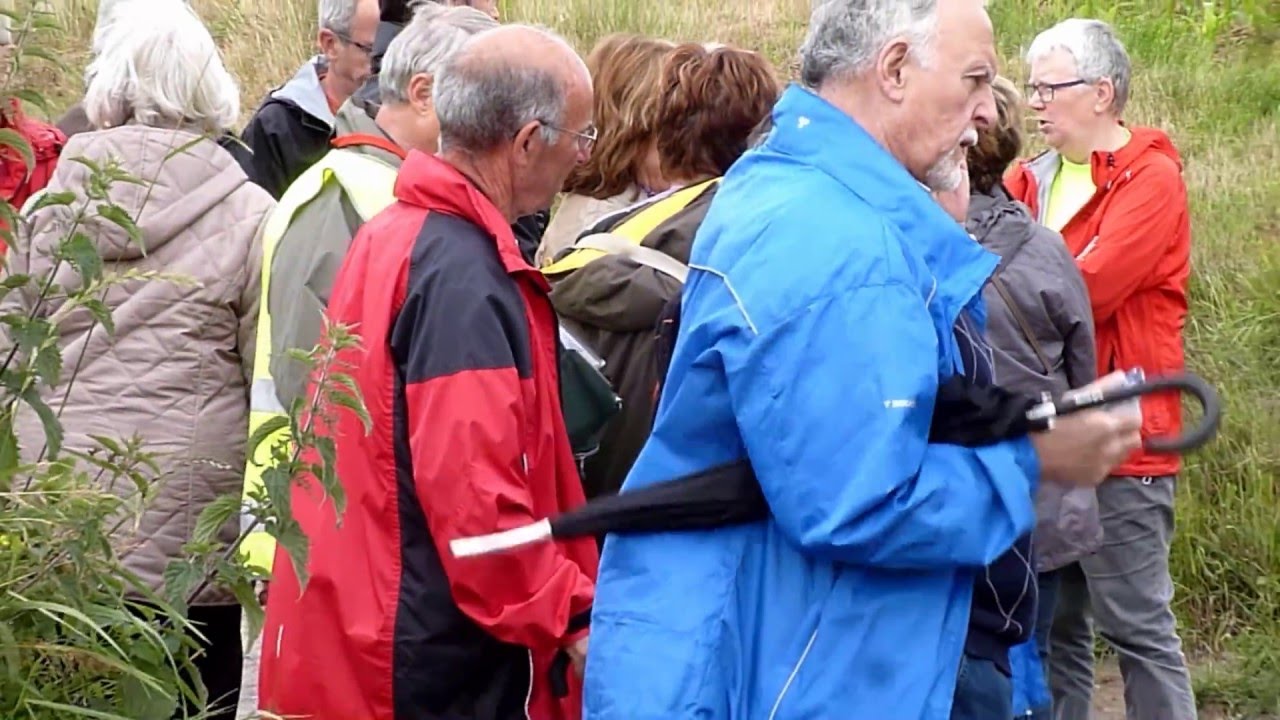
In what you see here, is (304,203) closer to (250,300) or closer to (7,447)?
(250,300)

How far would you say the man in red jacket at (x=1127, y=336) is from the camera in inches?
209

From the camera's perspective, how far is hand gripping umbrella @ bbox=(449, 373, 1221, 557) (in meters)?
2.40

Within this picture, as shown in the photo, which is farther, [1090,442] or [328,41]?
[328,41]

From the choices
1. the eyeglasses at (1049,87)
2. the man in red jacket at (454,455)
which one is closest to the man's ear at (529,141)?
the man in red jacket at (454,455)

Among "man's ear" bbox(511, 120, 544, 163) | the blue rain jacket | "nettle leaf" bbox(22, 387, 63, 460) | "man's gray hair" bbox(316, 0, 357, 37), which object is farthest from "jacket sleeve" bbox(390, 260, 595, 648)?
"man's gray hair" bbox(316, 0, 357, 37)

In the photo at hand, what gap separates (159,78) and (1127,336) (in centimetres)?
292

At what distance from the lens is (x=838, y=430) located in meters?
2.36

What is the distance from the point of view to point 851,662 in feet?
8.14

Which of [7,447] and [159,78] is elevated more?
[7,447]

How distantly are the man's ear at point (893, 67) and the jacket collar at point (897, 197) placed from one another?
7 cm

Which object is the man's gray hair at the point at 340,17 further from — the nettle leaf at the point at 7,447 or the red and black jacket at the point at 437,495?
the nettle leaf at the point at 7,447

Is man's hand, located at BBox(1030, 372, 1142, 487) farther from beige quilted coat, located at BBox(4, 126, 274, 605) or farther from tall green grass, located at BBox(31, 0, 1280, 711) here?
beige quilted coat, located at BBox(4, 126, 274, 605)

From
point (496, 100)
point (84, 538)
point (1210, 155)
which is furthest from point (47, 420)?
point (1210, 155)

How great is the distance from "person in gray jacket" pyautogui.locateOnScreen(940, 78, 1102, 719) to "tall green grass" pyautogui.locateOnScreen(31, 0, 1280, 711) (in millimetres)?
590
